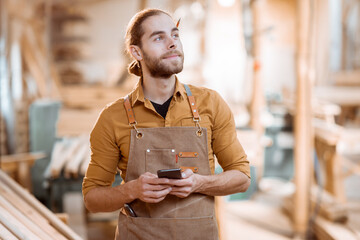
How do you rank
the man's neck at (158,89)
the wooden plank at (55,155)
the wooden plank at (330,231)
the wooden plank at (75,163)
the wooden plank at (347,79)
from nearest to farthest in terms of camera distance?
the man's neck at (158,89)
the wooden plank at (75,163)
the wooden plank at (55,155)
the wooden plank at (330,231)
the wooden plank at (347,79)

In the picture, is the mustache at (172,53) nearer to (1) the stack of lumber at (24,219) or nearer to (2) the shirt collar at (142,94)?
(2) the shirt collar at (142,94)

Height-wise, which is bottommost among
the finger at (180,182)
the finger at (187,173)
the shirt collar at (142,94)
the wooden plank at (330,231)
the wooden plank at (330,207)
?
the wooden plank at (330,231)

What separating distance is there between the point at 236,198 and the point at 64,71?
853cm

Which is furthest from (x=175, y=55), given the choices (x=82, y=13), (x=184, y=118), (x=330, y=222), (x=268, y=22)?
(x=82, y=13)

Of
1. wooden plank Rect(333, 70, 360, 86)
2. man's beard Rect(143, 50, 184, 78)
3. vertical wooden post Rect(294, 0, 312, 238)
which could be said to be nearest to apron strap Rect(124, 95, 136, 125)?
man's beard Rect(143, 50, 184, 78)

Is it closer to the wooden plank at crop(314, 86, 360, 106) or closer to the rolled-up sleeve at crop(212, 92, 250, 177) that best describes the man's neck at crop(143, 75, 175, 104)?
the rolled-up sleeve at crop(212, 92, 250, 177)

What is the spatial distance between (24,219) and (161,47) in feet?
4.21

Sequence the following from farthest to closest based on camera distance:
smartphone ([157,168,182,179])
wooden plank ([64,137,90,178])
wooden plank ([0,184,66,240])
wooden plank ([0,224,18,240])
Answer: wooden plank ([64,137,90,178]) → wooden plank ([0,184,66,240]) → wooden plank ([0,224,18,240]) → smartphone ([157,168,182,179])

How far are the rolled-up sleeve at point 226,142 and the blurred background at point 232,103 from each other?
896 millimetres

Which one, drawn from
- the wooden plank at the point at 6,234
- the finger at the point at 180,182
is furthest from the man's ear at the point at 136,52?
the wooden plank at the point at 6,234

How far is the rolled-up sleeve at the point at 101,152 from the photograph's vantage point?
198 centimetres

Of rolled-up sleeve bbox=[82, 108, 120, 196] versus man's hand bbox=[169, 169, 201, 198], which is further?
rolled-up sleeve bbox=[82, 108, 120, 196]

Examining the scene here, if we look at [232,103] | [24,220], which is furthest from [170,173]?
[232,103]

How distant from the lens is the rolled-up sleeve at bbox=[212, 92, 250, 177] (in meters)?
2.03
